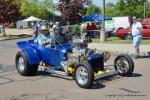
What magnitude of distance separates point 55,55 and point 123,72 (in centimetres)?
199

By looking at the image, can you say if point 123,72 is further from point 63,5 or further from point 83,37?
point 63,5

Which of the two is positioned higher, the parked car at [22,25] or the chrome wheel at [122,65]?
the parked car at [22,25]

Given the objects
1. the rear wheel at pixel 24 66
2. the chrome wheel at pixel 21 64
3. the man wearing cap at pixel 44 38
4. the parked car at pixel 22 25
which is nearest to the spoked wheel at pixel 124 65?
the man wearing cap at pixel 44 38

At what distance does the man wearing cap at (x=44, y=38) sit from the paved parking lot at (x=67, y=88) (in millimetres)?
996

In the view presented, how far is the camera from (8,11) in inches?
1439

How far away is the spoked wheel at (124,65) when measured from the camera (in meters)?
10.6

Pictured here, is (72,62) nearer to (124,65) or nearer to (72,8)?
(124,65)

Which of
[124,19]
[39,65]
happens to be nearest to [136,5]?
[124,19]

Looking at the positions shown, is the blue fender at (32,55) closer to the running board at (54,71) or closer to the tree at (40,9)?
the running board at (54,71)

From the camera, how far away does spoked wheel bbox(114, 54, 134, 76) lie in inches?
416

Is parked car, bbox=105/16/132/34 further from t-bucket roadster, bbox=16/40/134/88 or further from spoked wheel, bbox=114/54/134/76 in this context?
spoked wheel, bbox=114/54/134/76

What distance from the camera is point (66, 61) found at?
10.4 m

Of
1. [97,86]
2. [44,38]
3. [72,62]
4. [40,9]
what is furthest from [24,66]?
[40,9]

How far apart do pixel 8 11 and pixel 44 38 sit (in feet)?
85.9
